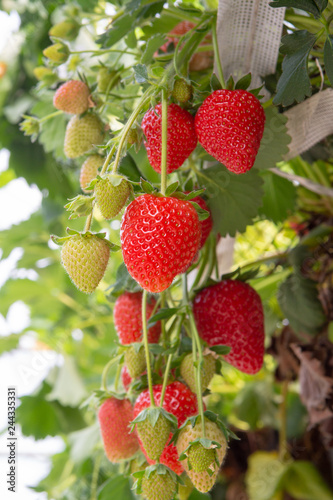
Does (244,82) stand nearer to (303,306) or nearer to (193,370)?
(193,370)

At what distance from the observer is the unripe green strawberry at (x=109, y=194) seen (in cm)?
34

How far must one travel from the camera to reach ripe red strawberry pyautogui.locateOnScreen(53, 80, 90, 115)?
1.62 ft

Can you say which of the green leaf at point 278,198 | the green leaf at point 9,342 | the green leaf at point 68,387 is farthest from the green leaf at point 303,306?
the green leaf at point 9,342

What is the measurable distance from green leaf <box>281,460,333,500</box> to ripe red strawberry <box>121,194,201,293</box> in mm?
706

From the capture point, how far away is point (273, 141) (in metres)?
0.51

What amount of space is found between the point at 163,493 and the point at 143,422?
0.05m

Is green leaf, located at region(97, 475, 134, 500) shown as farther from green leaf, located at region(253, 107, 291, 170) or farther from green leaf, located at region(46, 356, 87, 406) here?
green leaf, located at region(46, 356, 87, 406)

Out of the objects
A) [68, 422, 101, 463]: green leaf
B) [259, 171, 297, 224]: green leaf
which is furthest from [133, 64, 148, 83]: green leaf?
[68, 422, 101, 463]: green leaf

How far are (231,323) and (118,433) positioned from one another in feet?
0.48

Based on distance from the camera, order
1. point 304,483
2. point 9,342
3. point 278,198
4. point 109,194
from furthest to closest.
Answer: point 9,342, point 304,483, point 278,198, point 109,194

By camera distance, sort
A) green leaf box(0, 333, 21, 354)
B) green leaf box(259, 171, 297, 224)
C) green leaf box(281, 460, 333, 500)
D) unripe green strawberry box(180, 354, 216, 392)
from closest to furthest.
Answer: unripe green strawberry box(180, 354, 216, 392)
green leaf box(259, 171, 297, 224)
green leaf box(281, 460, 333, 500)
green leaf box(0, 333, 21, 354)

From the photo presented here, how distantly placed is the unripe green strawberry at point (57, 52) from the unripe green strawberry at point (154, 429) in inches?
14.5

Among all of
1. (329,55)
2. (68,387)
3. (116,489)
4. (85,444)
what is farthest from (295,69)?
(68,387)

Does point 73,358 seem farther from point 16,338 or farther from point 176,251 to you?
point 176,251
